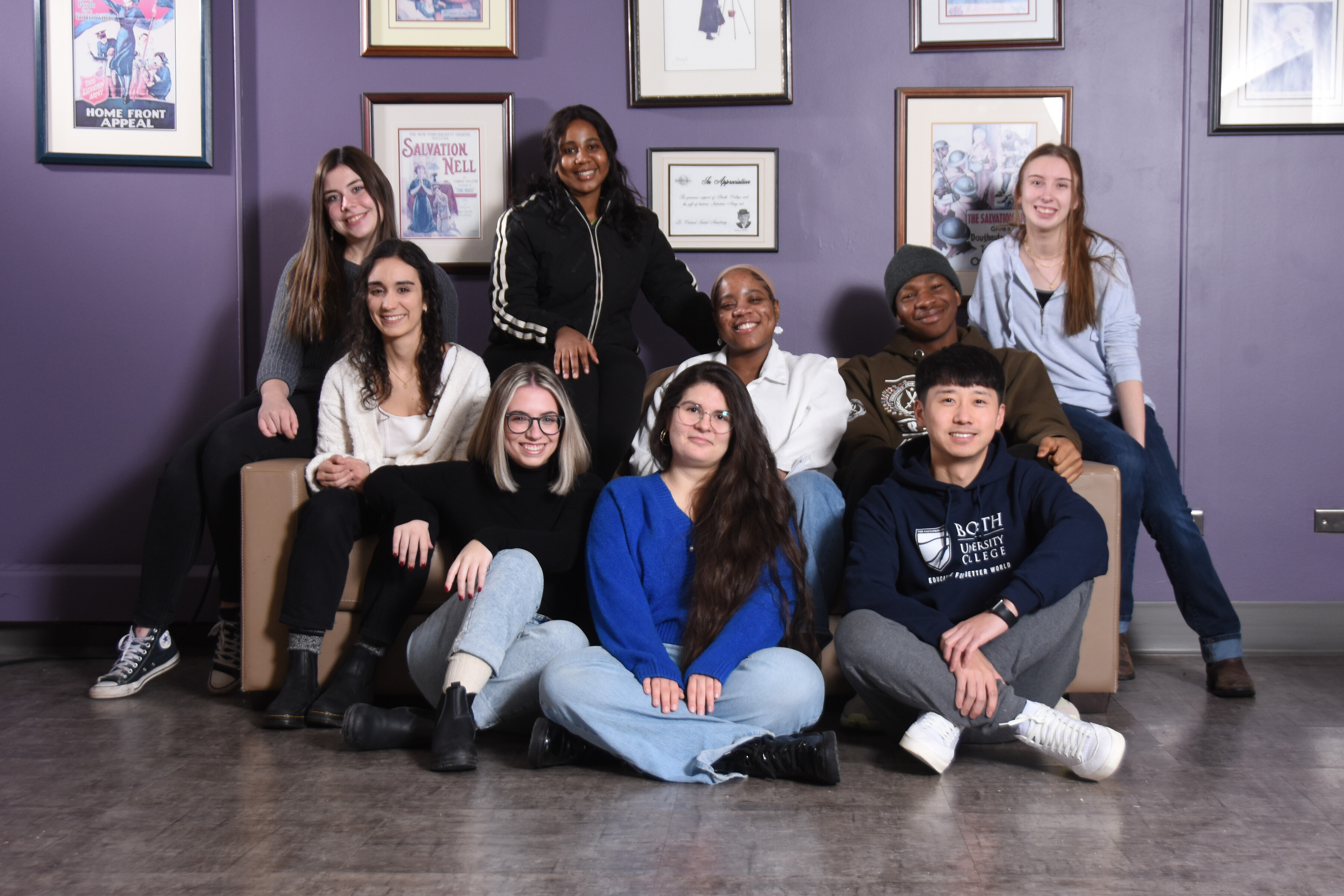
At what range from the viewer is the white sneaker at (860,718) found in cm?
215

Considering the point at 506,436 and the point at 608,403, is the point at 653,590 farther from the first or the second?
the point at 608,403

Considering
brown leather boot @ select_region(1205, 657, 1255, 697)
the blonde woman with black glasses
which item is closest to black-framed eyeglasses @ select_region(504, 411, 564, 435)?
the blonde woman with black glasses

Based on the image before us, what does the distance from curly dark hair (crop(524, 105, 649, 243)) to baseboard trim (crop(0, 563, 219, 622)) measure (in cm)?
157

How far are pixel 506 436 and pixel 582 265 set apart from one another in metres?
0.87

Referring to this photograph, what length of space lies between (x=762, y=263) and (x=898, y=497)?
1317mm

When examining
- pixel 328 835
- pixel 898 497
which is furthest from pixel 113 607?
pixel 898 497

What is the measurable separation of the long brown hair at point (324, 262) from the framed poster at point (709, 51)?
33.0 inches

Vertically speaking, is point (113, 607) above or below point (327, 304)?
below

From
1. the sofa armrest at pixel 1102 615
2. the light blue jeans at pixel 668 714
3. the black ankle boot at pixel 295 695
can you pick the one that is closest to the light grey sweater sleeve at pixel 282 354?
the black ankle boot at pixel 295 695

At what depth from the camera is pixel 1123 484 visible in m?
2.57

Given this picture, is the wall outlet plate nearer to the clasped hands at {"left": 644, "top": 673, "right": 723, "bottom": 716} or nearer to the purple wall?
the purple wall

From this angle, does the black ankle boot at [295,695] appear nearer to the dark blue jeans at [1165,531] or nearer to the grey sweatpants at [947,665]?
the grey sweatpants at [947,665]

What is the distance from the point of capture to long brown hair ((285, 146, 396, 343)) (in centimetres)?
276

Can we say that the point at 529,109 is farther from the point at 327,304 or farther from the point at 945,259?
the point at 945,259
